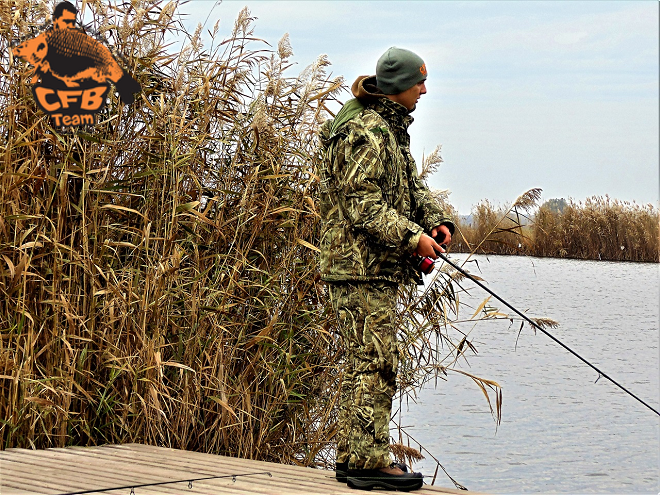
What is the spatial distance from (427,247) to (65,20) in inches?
87.3

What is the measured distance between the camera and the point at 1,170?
11.3ft

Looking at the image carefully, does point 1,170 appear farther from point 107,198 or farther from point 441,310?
point 441,310

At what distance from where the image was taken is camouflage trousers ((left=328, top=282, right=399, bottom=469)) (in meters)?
2.79

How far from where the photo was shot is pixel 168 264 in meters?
3.47

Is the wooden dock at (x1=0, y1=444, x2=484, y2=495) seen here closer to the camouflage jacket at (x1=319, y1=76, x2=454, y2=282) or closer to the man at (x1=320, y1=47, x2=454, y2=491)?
the man at (x1=320, y1=47, x2=454, y2=491)

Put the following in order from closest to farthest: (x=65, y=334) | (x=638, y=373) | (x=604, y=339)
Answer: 1. (x=65, y=334)
2. (x=638, y=373)
3. (x=604, y=339)

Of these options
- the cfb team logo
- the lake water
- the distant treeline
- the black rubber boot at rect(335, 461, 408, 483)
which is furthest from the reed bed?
the distant treeline

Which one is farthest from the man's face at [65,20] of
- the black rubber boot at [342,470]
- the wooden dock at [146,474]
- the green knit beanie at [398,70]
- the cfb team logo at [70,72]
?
the black rubber boot at [342,470]

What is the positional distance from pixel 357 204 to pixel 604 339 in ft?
24.7

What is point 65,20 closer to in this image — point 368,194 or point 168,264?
point 168,264

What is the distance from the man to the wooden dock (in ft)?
0.61

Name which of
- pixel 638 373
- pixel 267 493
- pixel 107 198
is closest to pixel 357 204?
pixel 267 493

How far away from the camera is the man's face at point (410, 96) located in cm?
284

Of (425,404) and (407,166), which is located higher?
(407,166)
